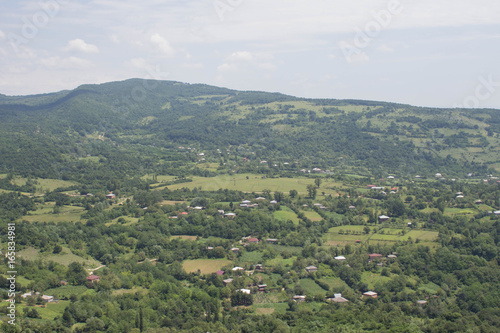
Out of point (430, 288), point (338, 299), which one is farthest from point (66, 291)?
point (430, 288)

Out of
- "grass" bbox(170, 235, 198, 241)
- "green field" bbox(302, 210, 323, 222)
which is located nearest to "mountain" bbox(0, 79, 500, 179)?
"green field" bbox(302, 210, 323, 222)

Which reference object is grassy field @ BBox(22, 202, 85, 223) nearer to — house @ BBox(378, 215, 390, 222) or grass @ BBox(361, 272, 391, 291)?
grass @ BBox(361, 272, 391, 291)

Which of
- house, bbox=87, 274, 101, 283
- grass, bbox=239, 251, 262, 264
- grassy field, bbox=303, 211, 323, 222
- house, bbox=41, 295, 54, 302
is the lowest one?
grass, bbox=239, 251, 262, 264

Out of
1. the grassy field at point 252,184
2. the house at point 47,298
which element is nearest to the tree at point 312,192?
the grassy field at point 252,184

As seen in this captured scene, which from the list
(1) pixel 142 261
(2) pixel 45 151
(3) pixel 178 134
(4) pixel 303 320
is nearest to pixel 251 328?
(4) pixel 303 320

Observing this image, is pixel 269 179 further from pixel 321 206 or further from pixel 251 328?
pixel 251 328
